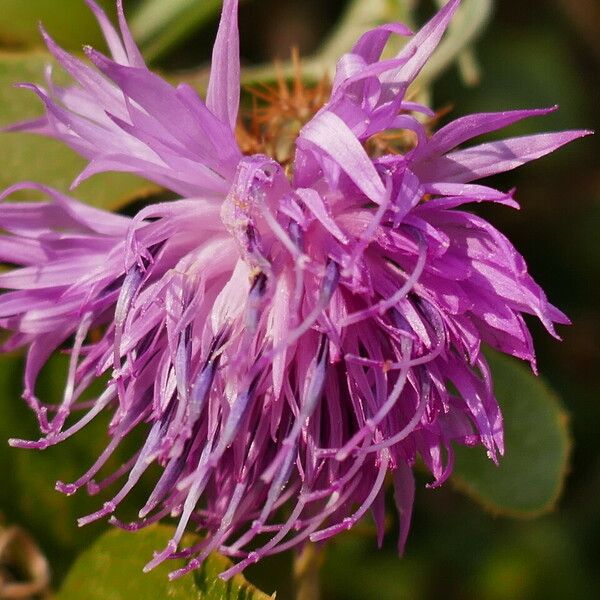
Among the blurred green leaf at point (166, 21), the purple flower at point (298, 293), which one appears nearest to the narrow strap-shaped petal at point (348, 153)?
the purple flower at point (298, 293)

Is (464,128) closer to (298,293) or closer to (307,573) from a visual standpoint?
(298,293)

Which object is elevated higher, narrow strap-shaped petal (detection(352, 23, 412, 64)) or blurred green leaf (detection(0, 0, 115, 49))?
narrow strap-shaped petal (detection(352, 23, 412, 64))

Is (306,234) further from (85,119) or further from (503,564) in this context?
(503,564)

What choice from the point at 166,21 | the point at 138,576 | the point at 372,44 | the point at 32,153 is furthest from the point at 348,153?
the point at 166,21

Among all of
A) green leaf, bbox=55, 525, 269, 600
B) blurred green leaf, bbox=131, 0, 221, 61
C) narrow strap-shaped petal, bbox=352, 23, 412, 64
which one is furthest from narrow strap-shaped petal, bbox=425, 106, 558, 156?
blurred green leaf, bbox=131, 0, 221, 61

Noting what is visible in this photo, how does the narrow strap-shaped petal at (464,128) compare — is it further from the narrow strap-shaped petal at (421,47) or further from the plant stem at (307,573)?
the plant stem at (307,573)

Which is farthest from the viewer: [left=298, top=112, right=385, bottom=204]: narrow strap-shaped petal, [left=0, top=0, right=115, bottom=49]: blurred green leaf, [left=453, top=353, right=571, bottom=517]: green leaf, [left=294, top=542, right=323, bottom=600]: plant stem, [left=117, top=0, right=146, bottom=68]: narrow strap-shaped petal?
[left=0, top=0, right=115, bottom=49]: blurred green leaf

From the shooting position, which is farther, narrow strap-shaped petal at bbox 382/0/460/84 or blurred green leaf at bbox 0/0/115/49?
blurred green leaf at bbox 0/0/115/49

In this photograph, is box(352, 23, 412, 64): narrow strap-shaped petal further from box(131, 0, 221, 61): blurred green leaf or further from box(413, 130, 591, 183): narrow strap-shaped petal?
box(131, 0, 221, 61): blurred green leaf
